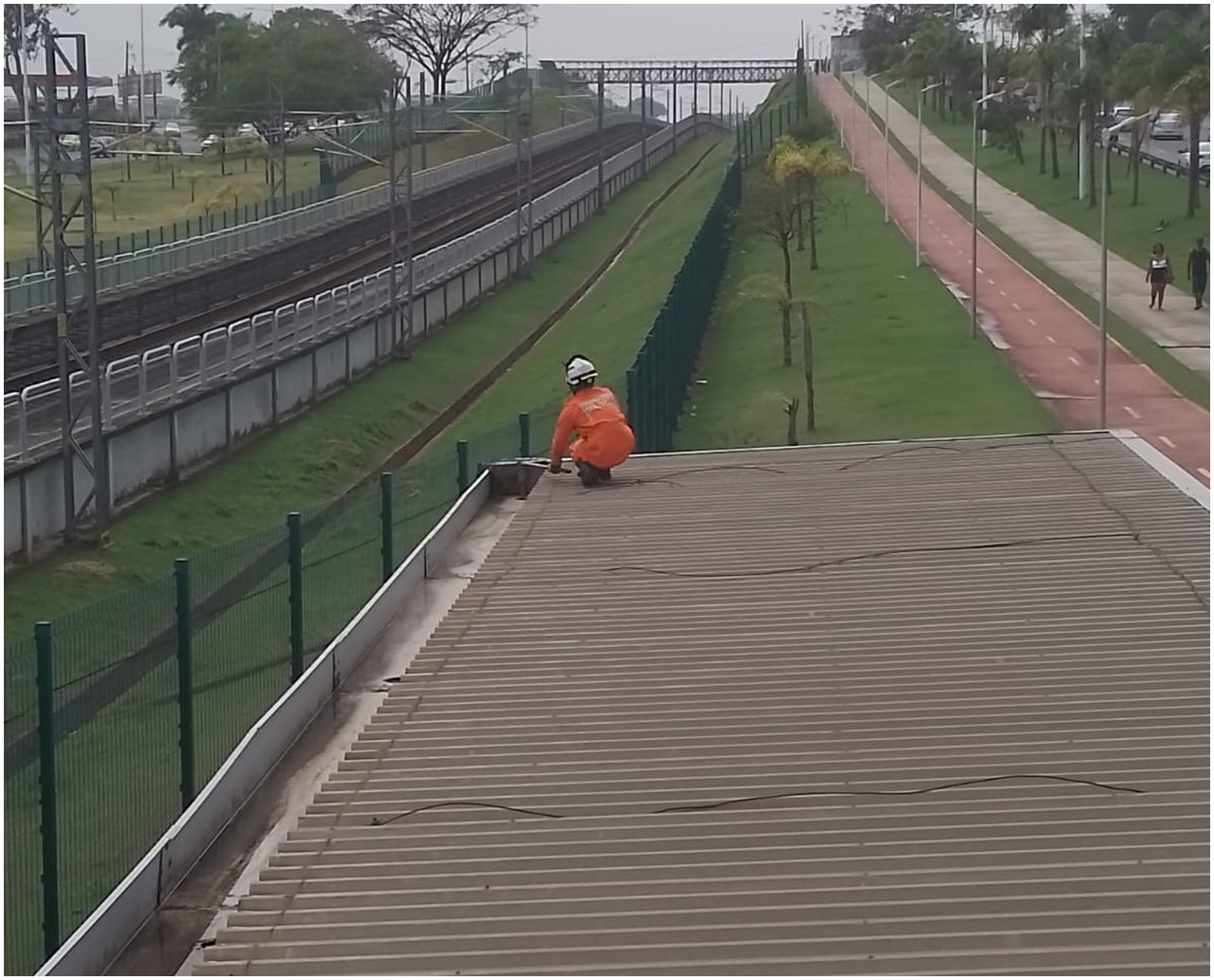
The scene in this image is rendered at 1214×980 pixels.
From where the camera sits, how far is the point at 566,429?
56.3 feet

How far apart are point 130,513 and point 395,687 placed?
1924 centimetres

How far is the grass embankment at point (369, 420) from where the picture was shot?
86.8 feet

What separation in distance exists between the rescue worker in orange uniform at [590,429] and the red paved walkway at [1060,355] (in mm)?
11922

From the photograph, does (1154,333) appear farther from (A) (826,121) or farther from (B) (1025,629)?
(A) (826,121)

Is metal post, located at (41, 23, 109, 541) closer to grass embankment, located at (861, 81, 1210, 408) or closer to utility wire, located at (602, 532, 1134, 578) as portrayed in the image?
utility wire, located at (602, 532, 1134, 578)

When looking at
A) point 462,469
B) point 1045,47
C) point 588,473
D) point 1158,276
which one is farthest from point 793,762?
point 1045,47

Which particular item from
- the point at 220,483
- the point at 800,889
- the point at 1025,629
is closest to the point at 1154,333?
the point at 220,483

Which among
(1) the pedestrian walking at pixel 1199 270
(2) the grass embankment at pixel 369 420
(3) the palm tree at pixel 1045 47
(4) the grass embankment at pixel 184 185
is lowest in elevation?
(2) the grass embankment at pixel 369 420

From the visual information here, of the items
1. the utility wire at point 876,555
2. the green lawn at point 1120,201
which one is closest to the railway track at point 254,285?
the green lawn at point 1120,201

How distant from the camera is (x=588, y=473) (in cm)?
1762

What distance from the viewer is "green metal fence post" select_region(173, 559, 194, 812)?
10.7m

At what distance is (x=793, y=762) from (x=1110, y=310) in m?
37.1

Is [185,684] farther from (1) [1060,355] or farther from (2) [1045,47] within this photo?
(2) [1045,47]

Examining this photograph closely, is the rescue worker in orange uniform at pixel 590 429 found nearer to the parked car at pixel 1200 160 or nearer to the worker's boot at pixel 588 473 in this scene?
the worker's boot at pixel 588 473
